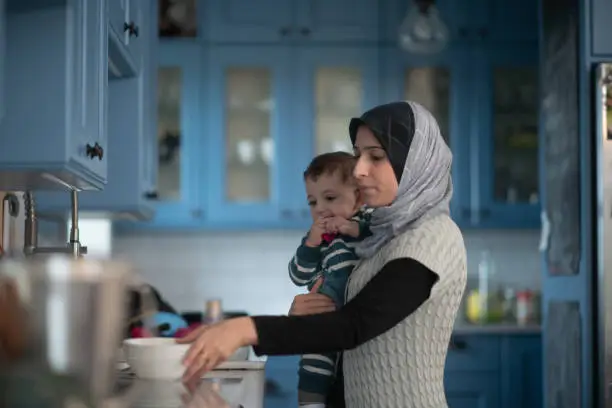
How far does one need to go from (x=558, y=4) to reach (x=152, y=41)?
5.44ft

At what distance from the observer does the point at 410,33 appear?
182 inches

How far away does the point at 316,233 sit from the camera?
2.31 metres

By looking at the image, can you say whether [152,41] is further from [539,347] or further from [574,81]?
[539,347]

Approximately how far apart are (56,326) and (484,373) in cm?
359

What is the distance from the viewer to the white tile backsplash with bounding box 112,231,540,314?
16.1 feet

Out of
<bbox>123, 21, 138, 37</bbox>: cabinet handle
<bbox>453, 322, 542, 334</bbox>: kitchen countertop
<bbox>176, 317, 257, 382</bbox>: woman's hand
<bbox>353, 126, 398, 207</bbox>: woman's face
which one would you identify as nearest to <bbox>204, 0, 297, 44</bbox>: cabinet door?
<bbox>453, 322, 542, 334</bbox>: kitchen countertop

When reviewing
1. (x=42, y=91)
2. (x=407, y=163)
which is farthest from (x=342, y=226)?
(x=42, y=91)

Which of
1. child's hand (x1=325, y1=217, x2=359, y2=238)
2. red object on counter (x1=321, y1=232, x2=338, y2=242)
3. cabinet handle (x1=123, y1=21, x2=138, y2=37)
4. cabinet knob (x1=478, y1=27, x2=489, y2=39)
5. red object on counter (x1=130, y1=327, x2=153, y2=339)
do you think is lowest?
red object on counter (x1=130, y1=327, x2=153, y2=339)

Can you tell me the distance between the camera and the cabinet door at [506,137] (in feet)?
15.2

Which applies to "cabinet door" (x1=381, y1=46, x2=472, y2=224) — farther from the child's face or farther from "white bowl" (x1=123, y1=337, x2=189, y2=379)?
"white bowl" (x1=123, y1=337, x2=189, y2=379)

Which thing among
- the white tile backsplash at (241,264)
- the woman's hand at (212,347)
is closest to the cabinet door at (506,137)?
the white tile backsplash at (241,264)

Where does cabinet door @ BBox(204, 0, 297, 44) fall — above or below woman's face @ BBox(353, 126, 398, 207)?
above

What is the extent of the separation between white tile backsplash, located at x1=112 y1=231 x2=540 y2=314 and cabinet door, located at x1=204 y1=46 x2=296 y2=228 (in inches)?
11.7

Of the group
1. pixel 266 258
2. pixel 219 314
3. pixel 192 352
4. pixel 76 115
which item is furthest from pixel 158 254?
pixel 192 352
